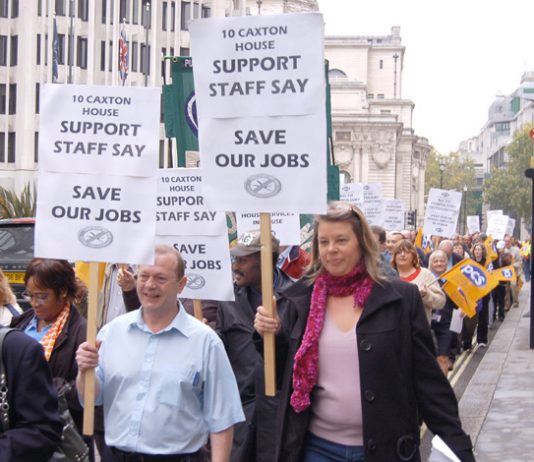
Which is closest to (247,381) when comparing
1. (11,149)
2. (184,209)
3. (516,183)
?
(184,209)

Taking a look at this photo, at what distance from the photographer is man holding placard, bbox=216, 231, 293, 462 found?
6.41 m

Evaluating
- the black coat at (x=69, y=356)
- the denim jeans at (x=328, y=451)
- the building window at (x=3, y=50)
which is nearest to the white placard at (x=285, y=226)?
the black coat at (x=69, y=356)

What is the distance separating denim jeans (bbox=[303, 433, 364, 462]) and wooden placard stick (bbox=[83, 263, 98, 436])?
87cm

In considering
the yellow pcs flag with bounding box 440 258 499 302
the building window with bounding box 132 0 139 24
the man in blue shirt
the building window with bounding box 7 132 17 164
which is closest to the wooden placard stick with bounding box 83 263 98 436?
the man in blue shirt

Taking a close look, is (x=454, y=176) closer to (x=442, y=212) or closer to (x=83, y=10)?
(x=83, y=10)

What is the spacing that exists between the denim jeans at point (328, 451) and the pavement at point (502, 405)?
15.8 feet

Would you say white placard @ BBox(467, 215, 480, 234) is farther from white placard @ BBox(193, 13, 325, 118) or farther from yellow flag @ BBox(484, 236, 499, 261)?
white placard @ BBox(193, 13, 325, 118)

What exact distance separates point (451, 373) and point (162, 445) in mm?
11210

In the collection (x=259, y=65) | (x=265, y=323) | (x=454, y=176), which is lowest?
(x=265, y=323)

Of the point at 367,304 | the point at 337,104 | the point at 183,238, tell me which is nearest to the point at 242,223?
the point at 183,238

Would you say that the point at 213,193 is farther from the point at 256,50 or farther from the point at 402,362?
the point at 402,362

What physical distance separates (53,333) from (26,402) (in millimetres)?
1587

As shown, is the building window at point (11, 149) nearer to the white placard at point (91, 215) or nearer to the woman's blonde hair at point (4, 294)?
the white placard at point (91, 215)

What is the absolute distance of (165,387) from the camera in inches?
189
